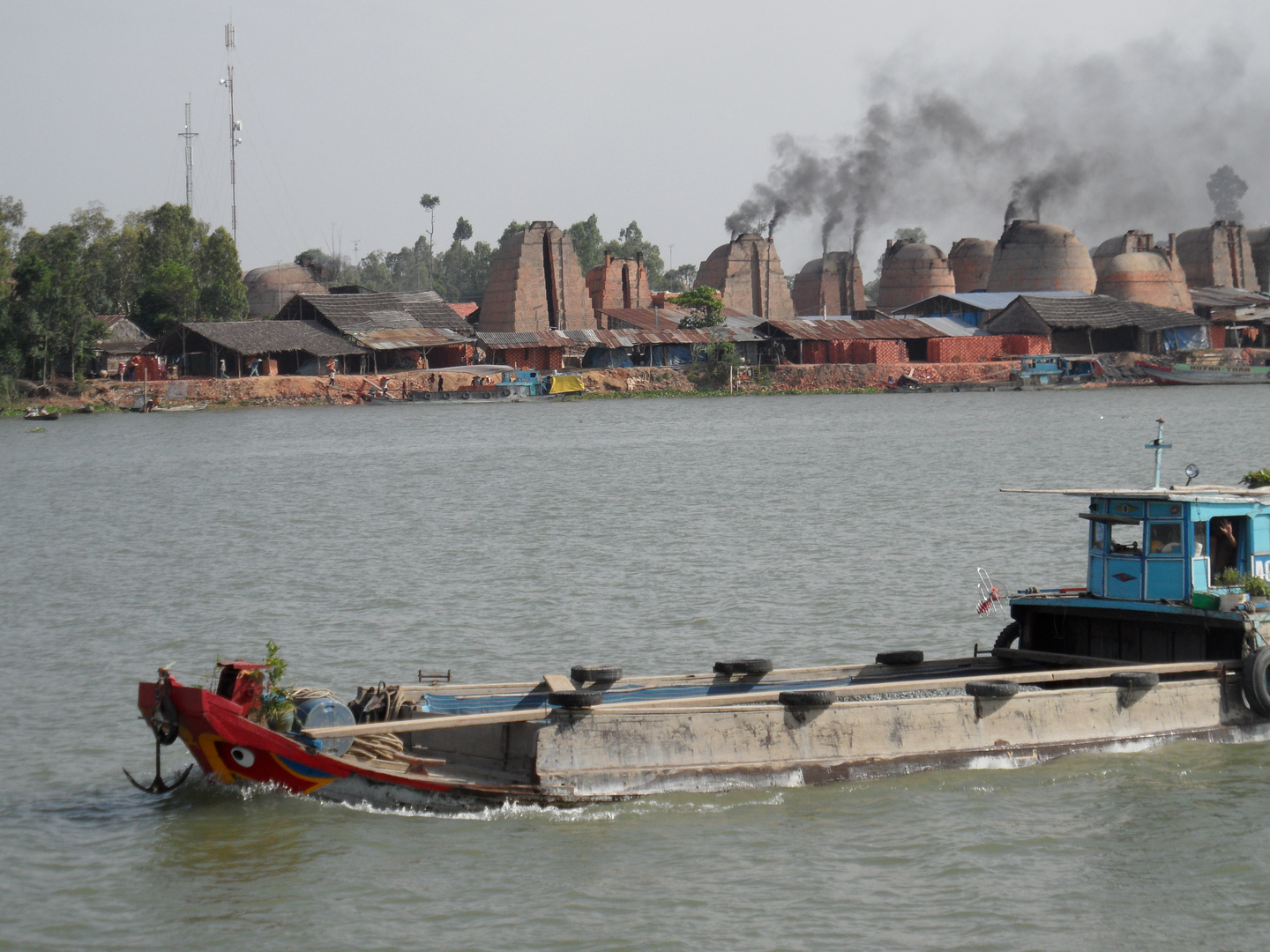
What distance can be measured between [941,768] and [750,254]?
7183cm

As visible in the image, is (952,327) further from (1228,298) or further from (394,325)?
(394,325)

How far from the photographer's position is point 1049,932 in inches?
309

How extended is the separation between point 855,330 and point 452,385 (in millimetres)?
21274

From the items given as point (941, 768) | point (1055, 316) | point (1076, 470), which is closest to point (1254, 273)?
point (1055, 316)

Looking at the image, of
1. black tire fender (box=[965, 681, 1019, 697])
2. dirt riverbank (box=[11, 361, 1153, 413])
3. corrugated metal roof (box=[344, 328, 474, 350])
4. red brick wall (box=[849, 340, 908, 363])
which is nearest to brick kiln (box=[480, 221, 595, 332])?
corrugated metal roof (box=[344, 328, 474, 350])

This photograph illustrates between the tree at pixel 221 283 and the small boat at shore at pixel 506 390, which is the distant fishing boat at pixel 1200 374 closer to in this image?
the small boat at shore at pixel 506 390

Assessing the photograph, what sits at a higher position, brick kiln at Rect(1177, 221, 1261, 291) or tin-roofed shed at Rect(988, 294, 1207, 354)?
brick kiln at Rect(1177, 221, 1261, 291)

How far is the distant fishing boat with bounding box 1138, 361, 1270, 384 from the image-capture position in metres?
68.6

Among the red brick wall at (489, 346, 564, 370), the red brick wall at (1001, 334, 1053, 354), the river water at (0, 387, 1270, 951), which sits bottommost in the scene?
the river water at (0, 387, 1270, 951)

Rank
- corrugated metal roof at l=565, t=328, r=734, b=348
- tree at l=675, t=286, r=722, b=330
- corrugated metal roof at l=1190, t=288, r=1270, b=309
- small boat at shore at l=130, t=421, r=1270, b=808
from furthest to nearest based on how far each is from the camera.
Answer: corrugated metal roof at l=1190, t=288, r=1270, b=309, tree at l=675, t=286, r=722, b=330, corrugated metal roof at l=565, t=328, r=734, b=348, small boat at shore at l=130, t=421, r=1270, b=808

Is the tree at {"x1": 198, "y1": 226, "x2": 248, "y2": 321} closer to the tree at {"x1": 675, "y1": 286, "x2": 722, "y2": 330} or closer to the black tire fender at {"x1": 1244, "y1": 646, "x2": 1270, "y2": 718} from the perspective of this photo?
the tree at {"x1": 675, "y1": 286, "x2": 722, "y2": 330}

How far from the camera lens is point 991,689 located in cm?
997

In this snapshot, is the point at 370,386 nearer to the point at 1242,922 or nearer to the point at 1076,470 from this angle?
the point at 1076,470

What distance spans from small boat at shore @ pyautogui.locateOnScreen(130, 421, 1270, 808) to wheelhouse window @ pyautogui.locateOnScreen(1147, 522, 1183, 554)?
0.05ft
